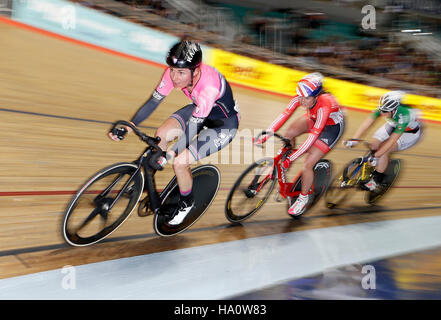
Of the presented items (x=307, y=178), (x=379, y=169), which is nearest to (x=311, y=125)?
(x=307, y=178)

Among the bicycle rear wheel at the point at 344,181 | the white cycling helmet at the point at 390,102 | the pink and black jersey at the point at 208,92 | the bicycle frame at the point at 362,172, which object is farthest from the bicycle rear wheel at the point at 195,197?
the white cycling helmet at the point at 390,102

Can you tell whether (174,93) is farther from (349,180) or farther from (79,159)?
(349,180)

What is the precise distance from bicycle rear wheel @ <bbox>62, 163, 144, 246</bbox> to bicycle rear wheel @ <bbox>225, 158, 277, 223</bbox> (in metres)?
0.90

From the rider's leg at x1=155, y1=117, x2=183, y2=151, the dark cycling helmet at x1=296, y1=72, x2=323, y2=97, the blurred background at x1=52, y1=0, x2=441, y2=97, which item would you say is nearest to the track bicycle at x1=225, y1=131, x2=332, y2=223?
the dark cycling helmet at x1=296, y1=72, x2=323, y2=97

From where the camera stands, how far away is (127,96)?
19.4 ft

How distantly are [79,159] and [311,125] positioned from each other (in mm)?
1952

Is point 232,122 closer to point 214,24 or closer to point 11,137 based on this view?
point 11,137

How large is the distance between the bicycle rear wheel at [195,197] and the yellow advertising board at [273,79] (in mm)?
6242

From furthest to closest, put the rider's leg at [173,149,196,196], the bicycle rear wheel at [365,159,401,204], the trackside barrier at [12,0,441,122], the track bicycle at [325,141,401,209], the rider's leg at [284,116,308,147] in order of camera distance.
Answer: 1. the trackside barrier at [12,0,441,122]
2. the bicycle rear wheel at [365,159,401,204]
3. the track bicycle at [325,141,401,209]
4. the rider's leg at [284,116,308,147]
5. the rider's leg at [173,149,196,196]

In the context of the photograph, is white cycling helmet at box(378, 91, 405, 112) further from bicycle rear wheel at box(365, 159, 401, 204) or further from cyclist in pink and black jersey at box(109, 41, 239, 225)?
cyclist in pink and black jersey at box(109, 41, 239, 225)

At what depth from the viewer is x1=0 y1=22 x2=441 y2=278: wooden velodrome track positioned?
2.44m

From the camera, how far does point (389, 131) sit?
420 centimetres
